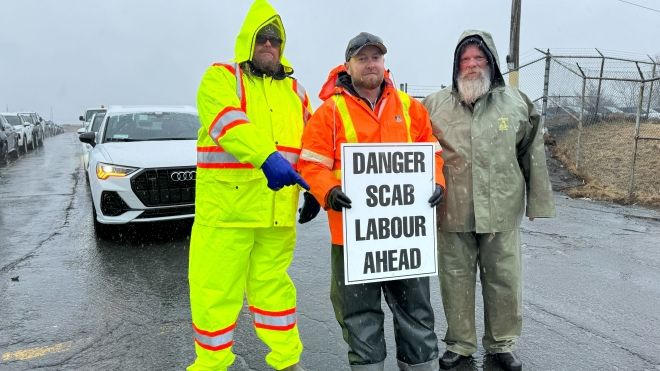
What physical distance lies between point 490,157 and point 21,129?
76.7 feet

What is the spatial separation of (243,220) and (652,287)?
4019 mm

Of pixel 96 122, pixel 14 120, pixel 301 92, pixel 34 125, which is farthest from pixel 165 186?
pixel 34 125

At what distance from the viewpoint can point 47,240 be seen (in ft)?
21.7

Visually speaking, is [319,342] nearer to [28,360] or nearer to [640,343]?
[28,360]

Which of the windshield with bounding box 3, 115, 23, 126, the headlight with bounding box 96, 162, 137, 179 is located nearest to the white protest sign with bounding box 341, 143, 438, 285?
the headlight with bounding box 96, 162, 137, 179

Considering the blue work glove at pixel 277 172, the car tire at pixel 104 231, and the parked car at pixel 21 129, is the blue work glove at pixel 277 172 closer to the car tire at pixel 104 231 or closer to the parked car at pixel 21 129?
the car tire at pixel 104 231

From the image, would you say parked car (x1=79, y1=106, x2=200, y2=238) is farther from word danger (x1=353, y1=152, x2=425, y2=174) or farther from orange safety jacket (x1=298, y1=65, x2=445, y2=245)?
word danger (x1=353, y1=152, x2=425, y2=174)

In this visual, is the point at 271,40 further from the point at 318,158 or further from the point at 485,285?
the point at 485,285

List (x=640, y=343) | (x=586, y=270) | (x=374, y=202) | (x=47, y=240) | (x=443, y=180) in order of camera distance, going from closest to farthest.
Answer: (x=374, y=202) < (x=443, y=180) < (x=640, y=343) < (x=586, y=270) < (x=47, y=240)

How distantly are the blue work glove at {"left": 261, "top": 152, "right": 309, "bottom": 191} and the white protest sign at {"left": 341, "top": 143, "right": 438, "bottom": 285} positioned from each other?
306 millimetres

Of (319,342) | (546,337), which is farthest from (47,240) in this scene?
(546,337)

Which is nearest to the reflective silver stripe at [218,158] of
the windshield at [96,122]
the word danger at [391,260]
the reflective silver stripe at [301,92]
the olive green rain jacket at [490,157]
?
the reflective silver stripe at [301,92]

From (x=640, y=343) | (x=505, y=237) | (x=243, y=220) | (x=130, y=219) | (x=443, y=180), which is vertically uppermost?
(x=443, y=180)

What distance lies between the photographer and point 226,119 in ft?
8.65
